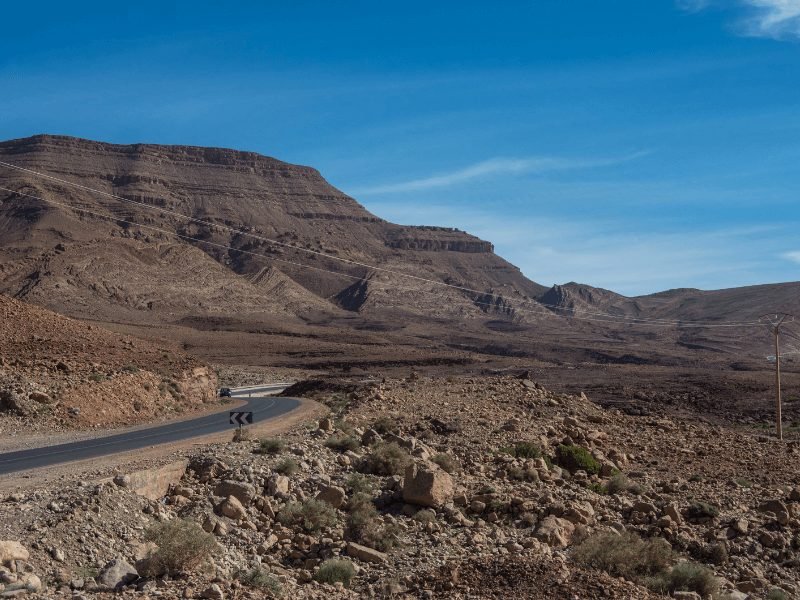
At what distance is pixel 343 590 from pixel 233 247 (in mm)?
172900

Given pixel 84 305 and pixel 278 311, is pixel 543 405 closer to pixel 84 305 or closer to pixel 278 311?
pixel 84 305

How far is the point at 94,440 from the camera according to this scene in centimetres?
2583

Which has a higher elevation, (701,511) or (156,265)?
(156,265)

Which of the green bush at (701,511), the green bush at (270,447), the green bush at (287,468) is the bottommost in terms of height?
the green bush at (701,511)

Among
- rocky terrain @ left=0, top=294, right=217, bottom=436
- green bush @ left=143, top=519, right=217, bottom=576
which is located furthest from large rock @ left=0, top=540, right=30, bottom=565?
rocky terrain @ left=0, top=294, right=217, bottom=436

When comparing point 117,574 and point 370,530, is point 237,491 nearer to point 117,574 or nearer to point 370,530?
point 370,530

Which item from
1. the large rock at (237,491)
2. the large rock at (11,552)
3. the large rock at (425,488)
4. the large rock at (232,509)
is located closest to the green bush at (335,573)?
the large rock at (232,509)

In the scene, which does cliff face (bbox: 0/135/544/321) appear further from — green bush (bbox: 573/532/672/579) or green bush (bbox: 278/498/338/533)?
green bush (bbox: 573/532/672/579)

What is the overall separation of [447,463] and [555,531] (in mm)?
4427

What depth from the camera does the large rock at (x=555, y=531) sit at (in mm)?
16266

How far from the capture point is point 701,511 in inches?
774

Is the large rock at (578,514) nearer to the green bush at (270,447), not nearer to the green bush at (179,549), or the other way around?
the green bush at (270,447)

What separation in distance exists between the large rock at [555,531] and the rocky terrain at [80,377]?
61.7 feet

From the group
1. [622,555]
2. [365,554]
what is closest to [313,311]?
[365,554]
